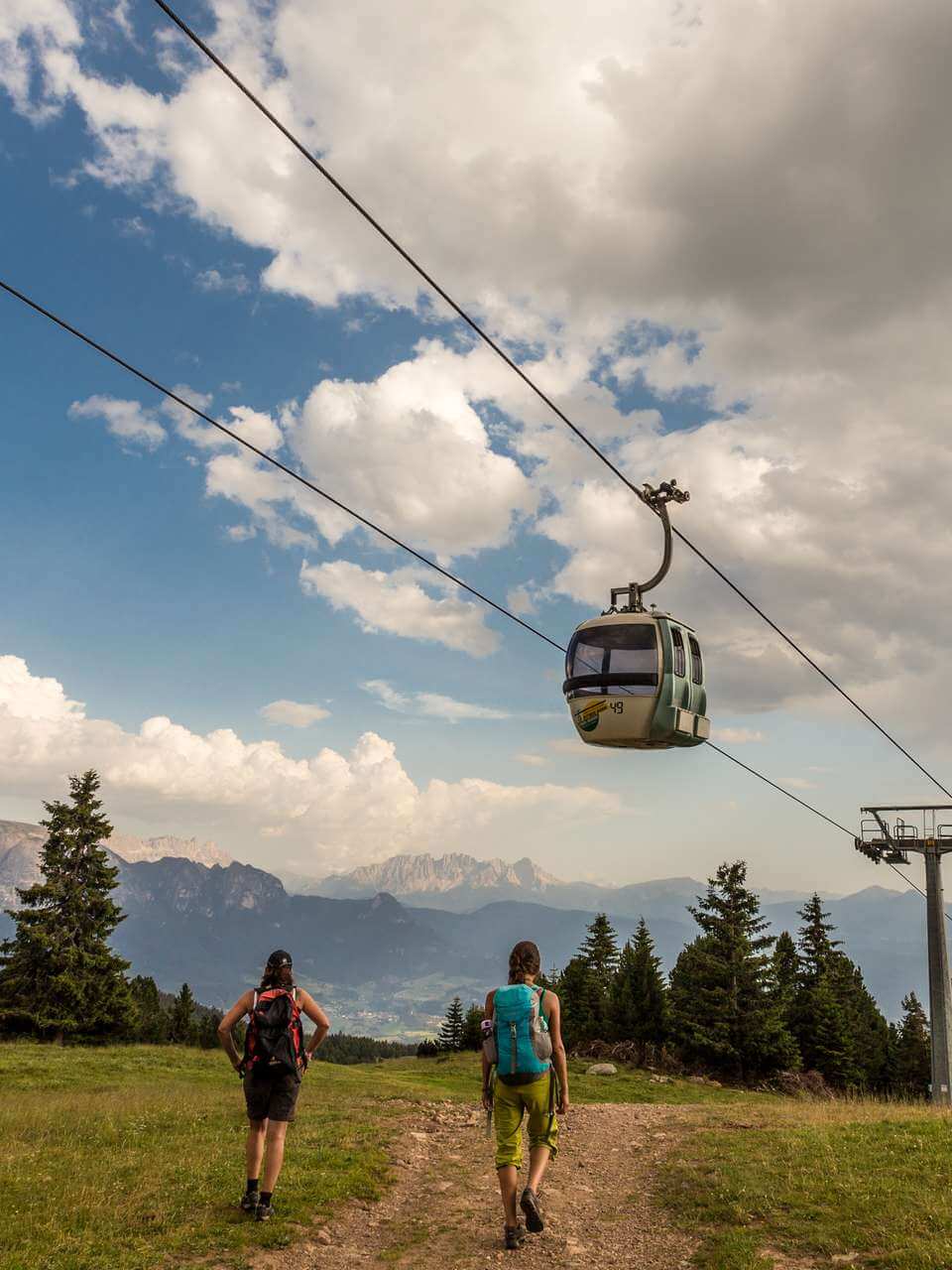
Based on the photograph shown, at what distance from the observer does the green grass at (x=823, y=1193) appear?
9156mm

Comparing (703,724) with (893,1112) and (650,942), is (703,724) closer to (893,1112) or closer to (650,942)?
(893,1112)

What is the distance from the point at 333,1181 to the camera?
11469 millimetres

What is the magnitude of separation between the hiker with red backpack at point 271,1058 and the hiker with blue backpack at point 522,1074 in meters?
1.91

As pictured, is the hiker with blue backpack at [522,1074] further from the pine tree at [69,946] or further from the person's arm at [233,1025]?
the pine tree at [69,946]

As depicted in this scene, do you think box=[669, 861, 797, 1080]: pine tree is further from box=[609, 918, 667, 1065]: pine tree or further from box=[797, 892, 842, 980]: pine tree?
box=[797, 892, 842, 980]: pine tree

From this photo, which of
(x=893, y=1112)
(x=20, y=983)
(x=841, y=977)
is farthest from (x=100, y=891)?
(x=841, y=977)

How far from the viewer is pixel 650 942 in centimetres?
5738

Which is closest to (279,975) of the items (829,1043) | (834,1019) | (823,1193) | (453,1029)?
(823,1193)

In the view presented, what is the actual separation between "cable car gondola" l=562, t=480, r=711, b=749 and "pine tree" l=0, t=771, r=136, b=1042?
3999cm

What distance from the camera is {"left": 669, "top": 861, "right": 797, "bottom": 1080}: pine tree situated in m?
46.7

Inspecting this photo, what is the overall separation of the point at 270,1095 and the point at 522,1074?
286 cm

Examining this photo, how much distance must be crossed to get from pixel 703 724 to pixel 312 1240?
34.9ft

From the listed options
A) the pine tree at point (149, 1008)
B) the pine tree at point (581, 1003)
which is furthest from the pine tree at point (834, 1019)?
the pine tree at point (149, 1008)

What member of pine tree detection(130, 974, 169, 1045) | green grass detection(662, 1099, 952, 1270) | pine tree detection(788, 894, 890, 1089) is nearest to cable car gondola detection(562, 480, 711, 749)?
green grass detection(662, 1099, 952, 1270)
